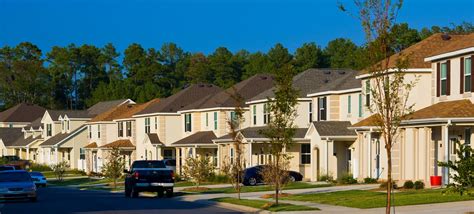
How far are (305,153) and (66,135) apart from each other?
49.4m

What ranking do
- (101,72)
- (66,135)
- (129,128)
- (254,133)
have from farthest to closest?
1. (101,72)
2. (66,135)
3. (129,128)
4. (254,133)

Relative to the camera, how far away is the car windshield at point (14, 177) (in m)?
39.0

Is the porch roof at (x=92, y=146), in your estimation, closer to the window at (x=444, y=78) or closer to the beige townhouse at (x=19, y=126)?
the beige townhouse at (x=19, y=126)

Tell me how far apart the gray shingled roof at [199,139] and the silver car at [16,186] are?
32.0 metres

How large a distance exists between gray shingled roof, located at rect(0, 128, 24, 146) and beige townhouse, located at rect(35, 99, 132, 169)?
1265cm

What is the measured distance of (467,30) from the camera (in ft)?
301

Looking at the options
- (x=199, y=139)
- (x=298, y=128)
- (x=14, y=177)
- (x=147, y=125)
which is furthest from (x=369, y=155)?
(x=147, y=125)

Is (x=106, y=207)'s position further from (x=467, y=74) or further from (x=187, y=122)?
(x=187, y=122)

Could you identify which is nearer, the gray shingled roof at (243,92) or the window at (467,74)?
the window at (467,74)

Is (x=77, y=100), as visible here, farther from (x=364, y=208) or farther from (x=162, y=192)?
(x=364, y=208)

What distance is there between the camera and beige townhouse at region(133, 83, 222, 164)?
8094cm

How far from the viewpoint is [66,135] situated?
103625mm

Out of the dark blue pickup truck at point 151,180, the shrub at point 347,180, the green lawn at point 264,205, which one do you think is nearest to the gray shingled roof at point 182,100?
the shrub at point 347,180

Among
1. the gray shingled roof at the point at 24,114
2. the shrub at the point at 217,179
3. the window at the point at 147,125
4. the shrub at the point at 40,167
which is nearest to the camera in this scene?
the shrub at the point at 217,179
